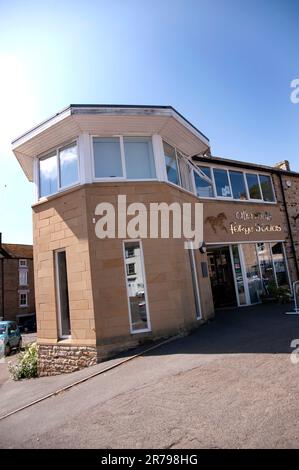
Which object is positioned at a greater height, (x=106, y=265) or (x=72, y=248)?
(x=72, y=248)

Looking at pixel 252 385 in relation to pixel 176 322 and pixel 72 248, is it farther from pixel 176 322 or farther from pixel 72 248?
pixel 72 248

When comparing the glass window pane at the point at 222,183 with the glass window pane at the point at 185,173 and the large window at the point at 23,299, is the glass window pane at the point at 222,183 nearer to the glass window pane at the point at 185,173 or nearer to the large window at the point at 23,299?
the glass window pane at the point at 185,173

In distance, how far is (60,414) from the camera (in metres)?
4.74

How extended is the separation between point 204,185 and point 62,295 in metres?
7.46

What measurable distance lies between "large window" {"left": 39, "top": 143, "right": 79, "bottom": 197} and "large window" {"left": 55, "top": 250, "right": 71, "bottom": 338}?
1.99m

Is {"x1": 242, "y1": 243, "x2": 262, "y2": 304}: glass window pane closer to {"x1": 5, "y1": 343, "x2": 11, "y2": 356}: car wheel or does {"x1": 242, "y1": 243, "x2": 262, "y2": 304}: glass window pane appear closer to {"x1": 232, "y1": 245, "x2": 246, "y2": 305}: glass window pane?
{"x1": 232, "y1": 245, "x2": 246, "y2": 305}: glass window pane

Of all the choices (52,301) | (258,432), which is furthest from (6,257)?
(258,432)

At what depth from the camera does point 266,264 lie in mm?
13422

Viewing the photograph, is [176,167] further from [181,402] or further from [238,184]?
[181,402]

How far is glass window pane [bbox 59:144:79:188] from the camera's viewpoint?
848cm

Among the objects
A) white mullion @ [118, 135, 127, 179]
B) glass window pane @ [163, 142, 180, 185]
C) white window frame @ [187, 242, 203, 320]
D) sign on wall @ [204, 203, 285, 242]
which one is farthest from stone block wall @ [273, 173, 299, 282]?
white mullion @ [118, 135, 127, 179]

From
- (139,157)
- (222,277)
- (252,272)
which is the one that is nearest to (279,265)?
(252,272)

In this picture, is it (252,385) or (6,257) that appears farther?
(6,257)

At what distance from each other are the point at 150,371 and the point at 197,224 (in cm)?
592
